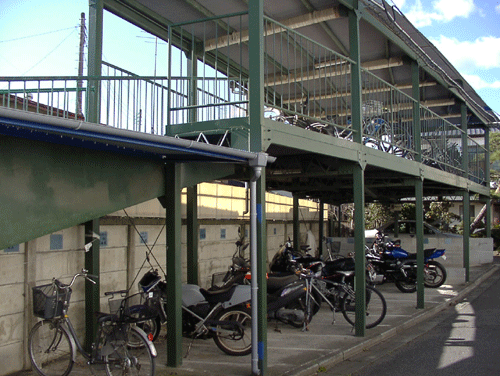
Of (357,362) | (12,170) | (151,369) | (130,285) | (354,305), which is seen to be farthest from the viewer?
(354,305)

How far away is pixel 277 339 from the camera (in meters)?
7.43

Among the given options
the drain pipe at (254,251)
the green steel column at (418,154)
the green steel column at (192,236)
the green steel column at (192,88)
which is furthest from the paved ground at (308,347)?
the green steel column at (192,88)

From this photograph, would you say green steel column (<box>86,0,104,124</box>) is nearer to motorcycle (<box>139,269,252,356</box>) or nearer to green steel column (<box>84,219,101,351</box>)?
green steel column (<box>84,219,101,351</box>)

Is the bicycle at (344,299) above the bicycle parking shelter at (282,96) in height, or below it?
below

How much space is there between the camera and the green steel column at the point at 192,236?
8680mm

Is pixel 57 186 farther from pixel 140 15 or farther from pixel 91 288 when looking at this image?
pixel 140 15

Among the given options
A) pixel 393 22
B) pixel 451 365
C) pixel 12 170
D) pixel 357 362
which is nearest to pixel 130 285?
pixel 357 362

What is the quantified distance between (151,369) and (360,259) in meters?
3.91

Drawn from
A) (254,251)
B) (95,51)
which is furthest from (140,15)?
(254,251)

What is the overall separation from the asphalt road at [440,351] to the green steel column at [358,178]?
626 mm

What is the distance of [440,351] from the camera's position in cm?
698

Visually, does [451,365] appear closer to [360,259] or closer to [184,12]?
[360,259]

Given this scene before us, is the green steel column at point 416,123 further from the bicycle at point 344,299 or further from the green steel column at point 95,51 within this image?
the green steel column at point 95,51

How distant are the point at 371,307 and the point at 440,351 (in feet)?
5.18
